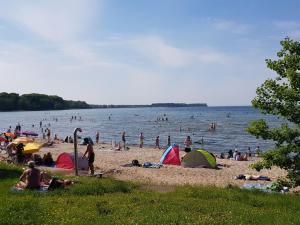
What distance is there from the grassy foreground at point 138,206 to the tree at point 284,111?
1.35 meters

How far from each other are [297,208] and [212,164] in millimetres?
17083

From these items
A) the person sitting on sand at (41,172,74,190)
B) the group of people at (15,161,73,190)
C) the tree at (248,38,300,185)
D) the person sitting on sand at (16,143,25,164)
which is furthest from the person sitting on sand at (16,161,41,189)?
the person sitting on sand at (16,143,25,164)

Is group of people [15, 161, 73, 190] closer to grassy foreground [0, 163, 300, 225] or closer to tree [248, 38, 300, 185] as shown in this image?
grassy foreground [0, 163, 300, 225]

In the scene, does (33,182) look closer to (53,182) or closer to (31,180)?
(31,180)

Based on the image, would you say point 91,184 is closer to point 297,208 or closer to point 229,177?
point 297,208

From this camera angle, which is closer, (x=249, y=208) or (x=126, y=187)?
(x=249, y=208)

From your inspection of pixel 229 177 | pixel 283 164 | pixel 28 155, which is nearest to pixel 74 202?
pixel 283 164

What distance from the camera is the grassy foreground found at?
32.3ft

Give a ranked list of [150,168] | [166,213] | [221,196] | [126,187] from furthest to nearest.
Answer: [150,168] < [126,187] < [221,196] < [166,213]

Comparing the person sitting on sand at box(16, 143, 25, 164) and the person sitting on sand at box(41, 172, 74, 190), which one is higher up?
the person sitting on sand at box(41, 172, 74, 190)

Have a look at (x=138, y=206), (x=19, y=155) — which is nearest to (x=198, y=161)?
(x=19, y=155)

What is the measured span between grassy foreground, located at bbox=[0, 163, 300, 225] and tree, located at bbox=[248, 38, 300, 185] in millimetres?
1350

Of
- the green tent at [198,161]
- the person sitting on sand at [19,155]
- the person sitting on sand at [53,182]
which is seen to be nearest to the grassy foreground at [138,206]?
the person sitting on sand at [53,182]

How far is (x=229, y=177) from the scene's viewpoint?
2481 centimetres
